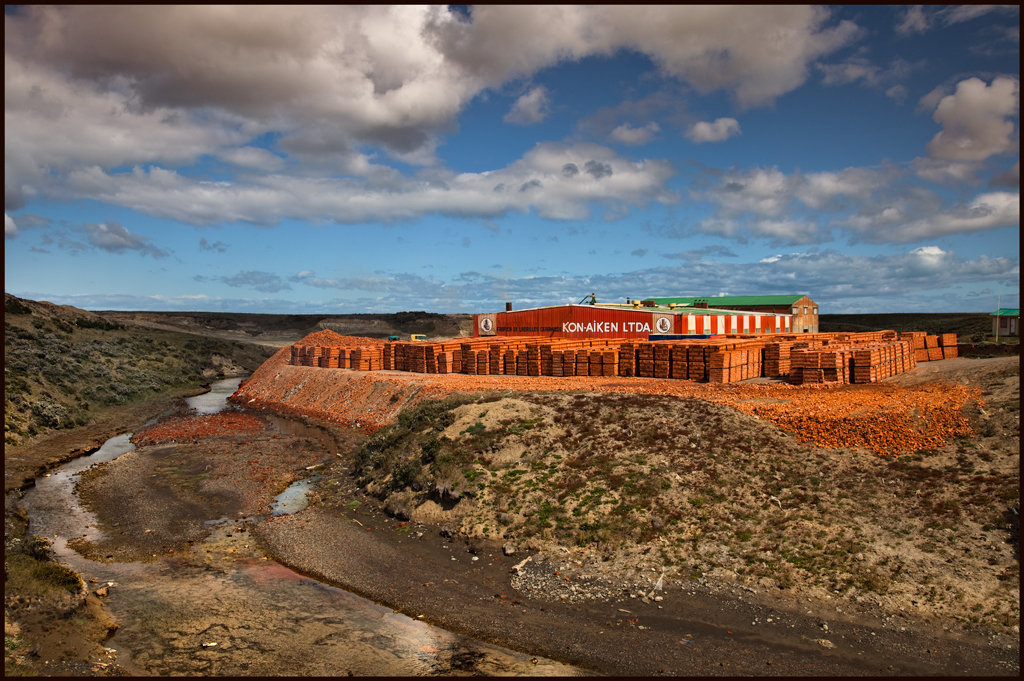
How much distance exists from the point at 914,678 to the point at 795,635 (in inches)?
84.7

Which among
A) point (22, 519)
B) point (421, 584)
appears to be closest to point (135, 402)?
point (22, 519)

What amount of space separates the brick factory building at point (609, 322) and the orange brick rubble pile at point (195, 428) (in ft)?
106

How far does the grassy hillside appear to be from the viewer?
37188 mm

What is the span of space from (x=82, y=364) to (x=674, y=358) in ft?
164

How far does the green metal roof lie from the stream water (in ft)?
256

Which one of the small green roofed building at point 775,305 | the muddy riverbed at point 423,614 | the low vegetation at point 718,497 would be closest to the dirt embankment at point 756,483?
the low vegetation at point 718,497

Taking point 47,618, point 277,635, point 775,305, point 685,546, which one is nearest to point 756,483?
point 685,546

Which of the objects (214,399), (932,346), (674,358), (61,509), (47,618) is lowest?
(61,509)

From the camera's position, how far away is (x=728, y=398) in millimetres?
26359

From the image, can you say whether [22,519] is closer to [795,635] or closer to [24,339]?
[795,635]

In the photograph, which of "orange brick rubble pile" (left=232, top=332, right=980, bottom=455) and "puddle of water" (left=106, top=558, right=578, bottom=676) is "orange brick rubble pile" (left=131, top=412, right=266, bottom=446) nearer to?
"orange brick rubble pile" (left=232, top=332, right=980, bottom=455)

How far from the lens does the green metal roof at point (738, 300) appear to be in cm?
8606

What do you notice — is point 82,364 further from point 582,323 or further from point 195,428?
point 582,323

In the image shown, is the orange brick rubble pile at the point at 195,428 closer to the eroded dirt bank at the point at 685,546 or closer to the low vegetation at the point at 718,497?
the eroded dirt bank at the point at 685,546
